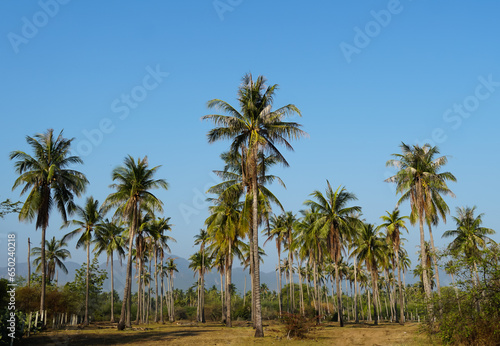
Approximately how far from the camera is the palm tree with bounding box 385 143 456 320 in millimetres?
35375

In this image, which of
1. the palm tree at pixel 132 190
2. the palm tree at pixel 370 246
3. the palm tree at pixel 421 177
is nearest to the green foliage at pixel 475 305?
the palm tree at pixel 421 177

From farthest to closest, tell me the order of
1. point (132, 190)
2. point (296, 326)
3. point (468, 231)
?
point (468, 231), point (132, 190), point (296, 326)

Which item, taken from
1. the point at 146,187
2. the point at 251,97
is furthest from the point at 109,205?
the point at 251,97

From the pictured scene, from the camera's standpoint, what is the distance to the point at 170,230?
59.2 metres

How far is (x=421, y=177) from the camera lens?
3575 cm

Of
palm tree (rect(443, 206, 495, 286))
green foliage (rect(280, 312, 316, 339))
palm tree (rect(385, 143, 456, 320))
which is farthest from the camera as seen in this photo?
palm tree (rect(443, 206, 495, 286))

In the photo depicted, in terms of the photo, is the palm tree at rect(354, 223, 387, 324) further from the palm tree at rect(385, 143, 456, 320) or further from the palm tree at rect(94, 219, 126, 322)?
the palm tree at rect(94, 219, 126, 322)

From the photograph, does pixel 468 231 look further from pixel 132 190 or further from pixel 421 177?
pixel 132 190

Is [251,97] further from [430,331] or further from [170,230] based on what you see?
[170,230]

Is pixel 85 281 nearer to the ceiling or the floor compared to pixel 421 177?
nearer to the floor

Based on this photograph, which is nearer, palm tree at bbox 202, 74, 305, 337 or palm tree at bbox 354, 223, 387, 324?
palm tree at bbox 202, 74, 305, 337

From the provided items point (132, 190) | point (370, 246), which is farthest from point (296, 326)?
point (370, 246)

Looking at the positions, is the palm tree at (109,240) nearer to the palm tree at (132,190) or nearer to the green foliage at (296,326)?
the palm tree at (132,190)

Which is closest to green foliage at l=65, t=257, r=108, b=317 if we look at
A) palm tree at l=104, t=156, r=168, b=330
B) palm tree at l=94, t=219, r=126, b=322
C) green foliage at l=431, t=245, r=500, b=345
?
palm tree at l=94, t=219, r=126, b=322
